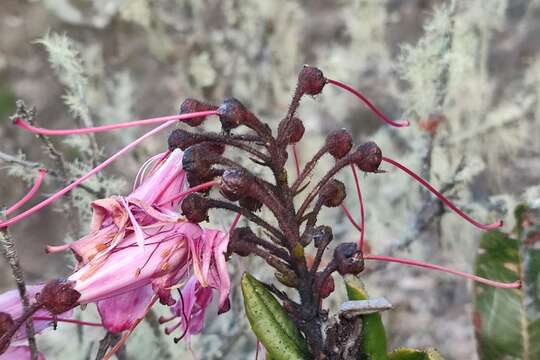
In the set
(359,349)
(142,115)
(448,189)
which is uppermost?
(142,115)

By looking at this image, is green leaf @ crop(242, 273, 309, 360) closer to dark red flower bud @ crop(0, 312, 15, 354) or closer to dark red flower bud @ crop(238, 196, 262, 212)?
dark red flower bud @ crop(238, 196, 262, 212)

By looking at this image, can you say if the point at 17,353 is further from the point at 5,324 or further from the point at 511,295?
the point at 511,295

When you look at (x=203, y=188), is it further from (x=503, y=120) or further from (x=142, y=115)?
(x=142, y=115)

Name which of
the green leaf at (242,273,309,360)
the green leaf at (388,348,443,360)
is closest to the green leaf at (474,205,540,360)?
the green leaf at (388,348,443,360)

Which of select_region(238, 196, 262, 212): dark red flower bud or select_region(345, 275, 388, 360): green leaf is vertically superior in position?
select_region(238, 196, 262, 212): dark red flower bud

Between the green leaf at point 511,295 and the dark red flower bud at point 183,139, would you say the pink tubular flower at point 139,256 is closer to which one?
the dark red flower bud at point 183,139

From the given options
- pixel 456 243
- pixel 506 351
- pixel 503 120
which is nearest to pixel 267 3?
pixel 503 120
